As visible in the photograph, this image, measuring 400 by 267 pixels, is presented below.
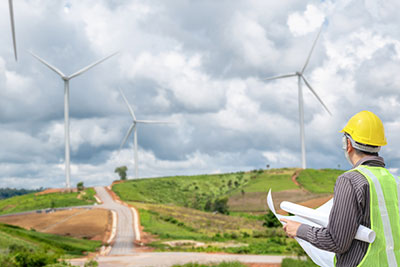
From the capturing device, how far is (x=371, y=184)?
2.78m

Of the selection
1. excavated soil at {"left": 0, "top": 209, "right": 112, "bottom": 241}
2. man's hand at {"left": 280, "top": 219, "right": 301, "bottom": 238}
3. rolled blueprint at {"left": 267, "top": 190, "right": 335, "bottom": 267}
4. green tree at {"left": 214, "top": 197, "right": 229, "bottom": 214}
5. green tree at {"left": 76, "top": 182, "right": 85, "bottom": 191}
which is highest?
man's hand at {"left": 280, "top": 219, "right": 301, "bottom": 238}

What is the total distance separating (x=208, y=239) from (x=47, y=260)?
78.9 ft

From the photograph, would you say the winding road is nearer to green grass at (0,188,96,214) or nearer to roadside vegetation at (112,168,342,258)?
roadside vegetation at (112,168,342,258)

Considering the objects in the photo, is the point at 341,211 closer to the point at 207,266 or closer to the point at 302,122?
the point at 207,266

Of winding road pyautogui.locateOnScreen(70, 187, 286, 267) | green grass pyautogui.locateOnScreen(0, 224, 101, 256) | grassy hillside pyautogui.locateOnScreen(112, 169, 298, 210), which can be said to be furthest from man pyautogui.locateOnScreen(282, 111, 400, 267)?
grassy hillside pyautogui.locateOnScreen(112, 169, 298, 210)

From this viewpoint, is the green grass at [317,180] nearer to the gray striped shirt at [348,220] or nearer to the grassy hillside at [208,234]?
the grassy hillside at [208,234]

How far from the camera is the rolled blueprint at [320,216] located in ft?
8.92

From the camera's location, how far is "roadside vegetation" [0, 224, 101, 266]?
57.7 ft

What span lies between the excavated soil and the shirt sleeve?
131 ft

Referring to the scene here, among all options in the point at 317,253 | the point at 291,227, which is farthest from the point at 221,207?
the point at 291,227

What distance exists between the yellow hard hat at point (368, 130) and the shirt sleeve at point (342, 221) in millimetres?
400

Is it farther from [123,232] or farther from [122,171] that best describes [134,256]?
[122,171]

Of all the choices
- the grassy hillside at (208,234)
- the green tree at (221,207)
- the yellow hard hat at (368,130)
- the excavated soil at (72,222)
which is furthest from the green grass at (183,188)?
the yellow hard hat at (368,130)

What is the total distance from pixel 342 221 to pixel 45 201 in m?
71.3
